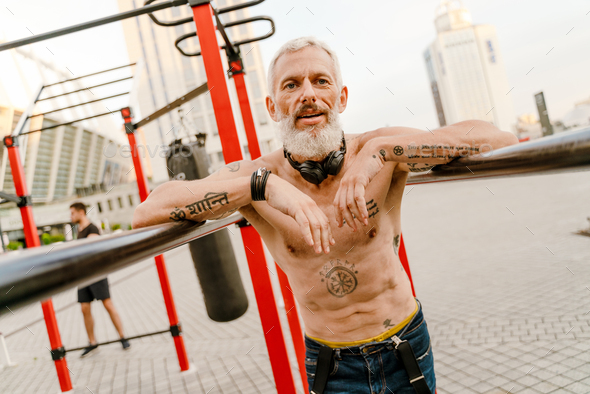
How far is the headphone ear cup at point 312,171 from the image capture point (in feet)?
4.83

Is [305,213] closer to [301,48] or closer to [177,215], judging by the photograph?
[177,215]

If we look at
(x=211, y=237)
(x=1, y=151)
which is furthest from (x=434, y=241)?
(x=1, y=151)

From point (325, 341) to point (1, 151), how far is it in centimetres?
456

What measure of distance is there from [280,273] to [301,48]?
4.39 feet

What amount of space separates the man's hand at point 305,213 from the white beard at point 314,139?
38cm

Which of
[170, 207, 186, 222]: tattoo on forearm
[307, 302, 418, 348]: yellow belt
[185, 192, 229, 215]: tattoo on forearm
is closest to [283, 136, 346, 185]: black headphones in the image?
[185, 192, 229, 215]: tattoo on forearm

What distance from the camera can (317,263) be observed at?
1479mm

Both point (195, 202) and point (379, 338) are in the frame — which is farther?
point (379, 338)

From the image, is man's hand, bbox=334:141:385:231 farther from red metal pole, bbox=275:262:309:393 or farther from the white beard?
red metal pole, bbox=275:262:309:393

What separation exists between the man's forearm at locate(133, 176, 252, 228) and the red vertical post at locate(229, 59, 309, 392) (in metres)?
1.03

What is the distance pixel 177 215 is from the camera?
109cm

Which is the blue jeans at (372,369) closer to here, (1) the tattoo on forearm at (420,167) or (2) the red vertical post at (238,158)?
(2) the red vertical post at (238,158)

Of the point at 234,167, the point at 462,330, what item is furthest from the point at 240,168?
the point at 462,330

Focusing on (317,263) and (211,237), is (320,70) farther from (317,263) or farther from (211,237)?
(211,237)
